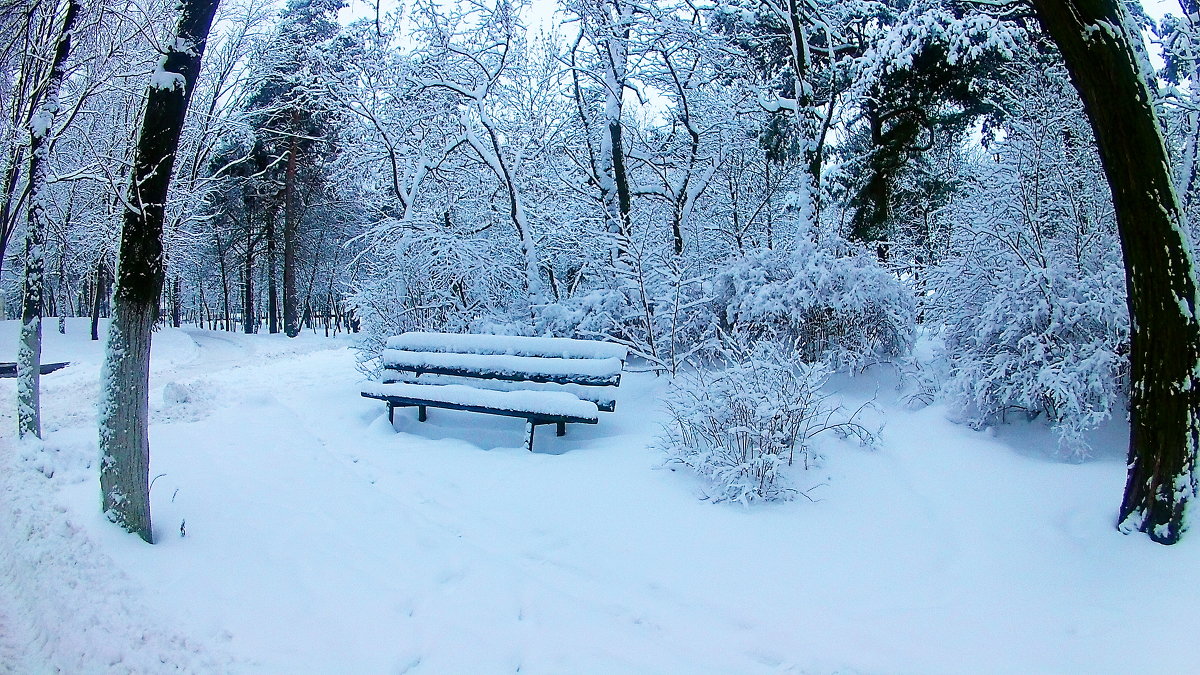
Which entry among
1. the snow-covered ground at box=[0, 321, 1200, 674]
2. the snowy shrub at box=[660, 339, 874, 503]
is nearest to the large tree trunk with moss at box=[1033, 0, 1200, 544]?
the snow-covered ground at box=[0, 321, 1200, 674]

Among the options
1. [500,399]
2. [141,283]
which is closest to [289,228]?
[500,399]

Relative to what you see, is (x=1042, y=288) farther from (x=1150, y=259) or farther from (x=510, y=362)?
(x=510, y=362)

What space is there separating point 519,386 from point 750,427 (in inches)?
121

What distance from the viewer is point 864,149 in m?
13.3

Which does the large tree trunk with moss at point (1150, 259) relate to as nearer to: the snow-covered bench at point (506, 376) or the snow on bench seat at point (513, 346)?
the snow-covered bench at point (506, 376)

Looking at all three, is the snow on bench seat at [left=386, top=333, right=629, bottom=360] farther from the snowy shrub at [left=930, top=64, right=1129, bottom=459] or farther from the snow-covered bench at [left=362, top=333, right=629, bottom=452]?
the snowy shrub at [left=930, top=64, right=1129, bottom=459]

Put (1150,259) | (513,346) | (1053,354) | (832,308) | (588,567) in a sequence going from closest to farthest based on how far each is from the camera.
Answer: (1150,259), (588,567), (1053,354), (513,346), (832,308)

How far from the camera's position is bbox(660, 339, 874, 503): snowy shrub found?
488cm

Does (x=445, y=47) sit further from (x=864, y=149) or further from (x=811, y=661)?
(x=811, y=661)

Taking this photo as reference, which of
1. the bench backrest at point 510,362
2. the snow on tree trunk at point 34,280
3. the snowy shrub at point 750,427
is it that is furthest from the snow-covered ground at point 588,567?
the snow on tree trunk at point 34,280

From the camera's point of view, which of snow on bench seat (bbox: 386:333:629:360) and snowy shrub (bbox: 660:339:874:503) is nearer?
snowy shrub (bbox: 660:339:874:503)

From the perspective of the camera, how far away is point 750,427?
5008mm

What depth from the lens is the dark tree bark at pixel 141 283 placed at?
13.6 ft

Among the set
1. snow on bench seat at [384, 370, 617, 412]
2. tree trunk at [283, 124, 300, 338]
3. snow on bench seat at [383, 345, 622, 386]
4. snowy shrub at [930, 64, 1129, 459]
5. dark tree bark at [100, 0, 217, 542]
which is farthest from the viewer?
tree trunk at [283, 124, 300, 338]
